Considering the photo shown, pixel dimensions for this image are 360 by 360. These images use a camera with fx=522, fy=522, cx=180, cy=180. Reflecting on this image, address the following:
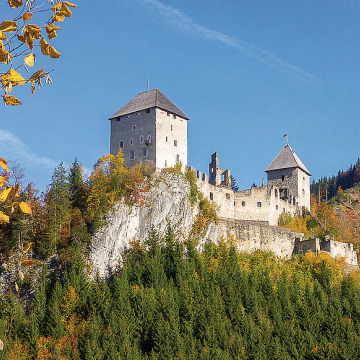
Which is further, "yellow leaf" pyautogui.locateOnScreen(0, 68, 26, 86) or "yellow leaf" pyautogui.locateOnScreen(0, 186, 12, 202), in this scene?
"yellow leaf" pyautogui.locateOnScreen(0, 68, 26, 86)

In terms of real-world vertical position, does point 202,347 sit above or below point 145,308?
below

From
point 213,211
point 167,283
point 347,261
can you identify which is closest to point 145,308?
point 167,283

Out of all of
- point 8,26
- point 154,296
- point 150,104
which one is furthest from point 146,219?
point 8,26

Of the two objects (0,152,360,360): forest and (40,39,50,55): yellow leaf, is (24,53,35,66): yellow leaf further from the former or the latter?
(0,152,360,360): forest

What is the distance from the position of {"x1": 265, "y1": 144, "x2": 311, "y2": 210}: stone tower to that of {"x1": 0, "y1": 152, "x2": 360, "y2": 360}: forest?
1522cm

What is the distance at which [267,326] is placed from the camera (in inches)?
1727

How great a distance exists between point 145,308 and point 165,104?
20719 mm

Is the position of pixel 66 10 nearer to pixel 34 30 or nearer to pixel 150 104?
pixel 34 30

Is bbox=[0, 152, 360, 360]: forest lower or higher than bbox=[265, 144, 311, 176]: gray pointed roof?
lower

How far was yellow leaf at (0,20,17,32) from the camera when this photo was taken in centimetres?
506

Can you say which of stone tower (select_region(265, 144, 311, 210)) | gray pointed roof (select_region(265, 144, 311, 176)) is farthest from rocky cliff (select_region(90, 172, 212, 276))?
gray pointed roof (select_region(265, 144, 311, 176))

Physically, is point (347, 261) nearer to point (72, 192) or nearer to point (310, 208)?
point (310, 208)

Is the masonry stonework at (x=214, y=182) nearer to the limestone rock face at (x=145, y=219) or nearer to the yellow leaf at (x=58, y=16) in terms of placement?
the limestone rock face at (x=145, y=219)

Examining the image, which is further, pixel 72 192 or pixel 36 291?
pixel 72 192
